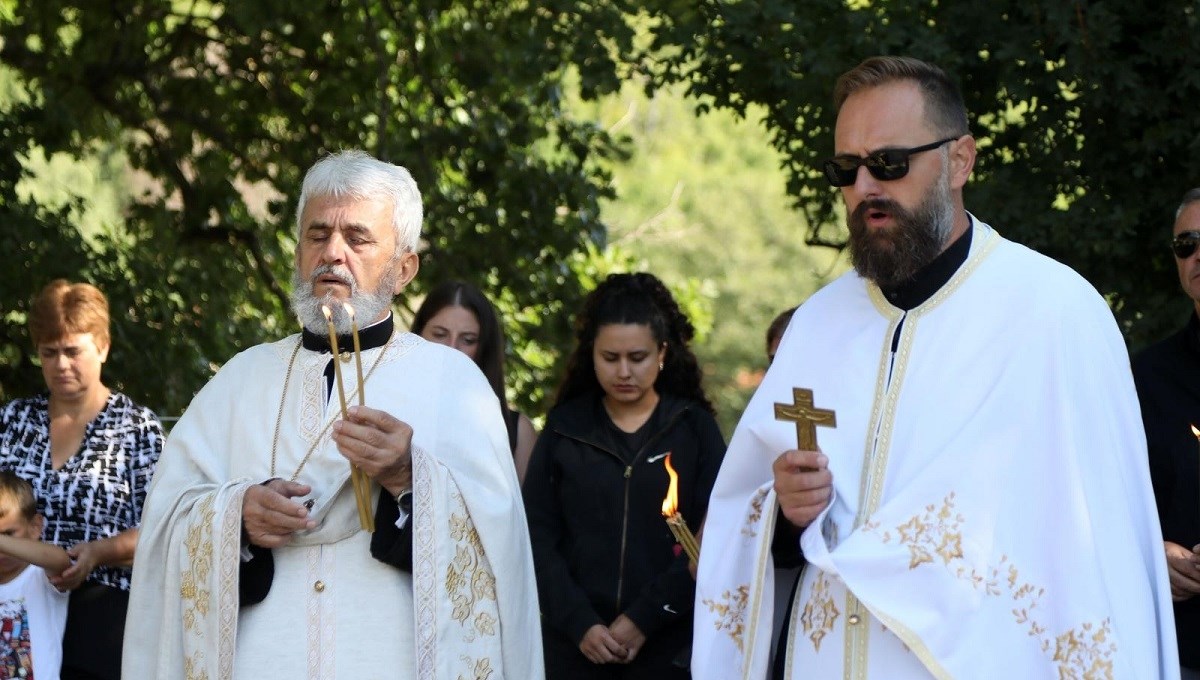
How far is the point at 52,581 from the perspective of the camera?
240 inches

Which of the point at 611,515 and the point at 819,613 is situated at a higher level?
the point at 611,515

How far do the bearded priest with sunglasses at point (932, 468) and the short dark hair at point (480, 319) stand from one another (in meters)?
2.62

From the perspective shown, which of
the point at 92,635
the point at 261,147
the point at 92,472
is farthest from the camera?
the point at 261,147

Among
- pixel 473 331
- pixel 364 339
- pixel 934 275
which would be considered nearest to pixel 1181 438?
pixel 934 275

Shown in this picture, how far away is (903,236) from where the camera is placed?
13.9ft

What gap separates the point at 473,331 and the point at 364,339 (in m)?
2.11

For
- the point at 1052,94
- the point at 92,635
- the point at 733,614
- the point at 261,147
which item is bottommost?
the point at 733,614

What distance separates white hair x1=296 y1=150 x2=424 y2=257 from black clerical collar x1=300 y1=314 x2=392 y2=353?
0.23 metres

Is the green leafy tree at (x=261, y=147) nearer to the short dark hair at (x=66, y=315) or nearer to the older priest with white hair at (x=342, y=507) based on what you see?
the short dark hair at (x=66, y=315)

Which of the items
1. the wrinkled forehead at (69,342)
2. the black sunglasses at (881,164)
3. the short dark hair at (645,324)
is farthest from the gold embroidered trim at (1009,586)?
the wrinkled forehead at (69,342)

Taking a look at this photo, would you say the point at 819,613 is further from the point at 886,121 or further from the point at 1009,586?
the point at 886,121

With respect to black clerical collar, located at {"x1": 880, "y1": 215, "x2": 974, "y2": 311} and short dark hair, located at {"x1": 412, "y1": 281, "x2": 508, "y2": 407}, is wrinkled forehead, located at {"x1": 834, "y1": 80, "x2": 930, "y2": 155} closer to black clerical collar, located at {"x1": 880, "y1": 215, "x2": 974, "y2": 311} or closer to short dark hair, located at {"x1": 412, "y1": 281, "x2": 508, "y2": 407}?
black clerical collar, located at {"x1": 880, "y1": 215, "x2": 974, "y2": 311}

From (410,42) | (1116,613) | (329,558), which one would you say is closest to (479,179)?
(410,42)

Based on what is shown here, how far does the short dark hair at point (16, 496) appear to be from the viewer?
240 inches
